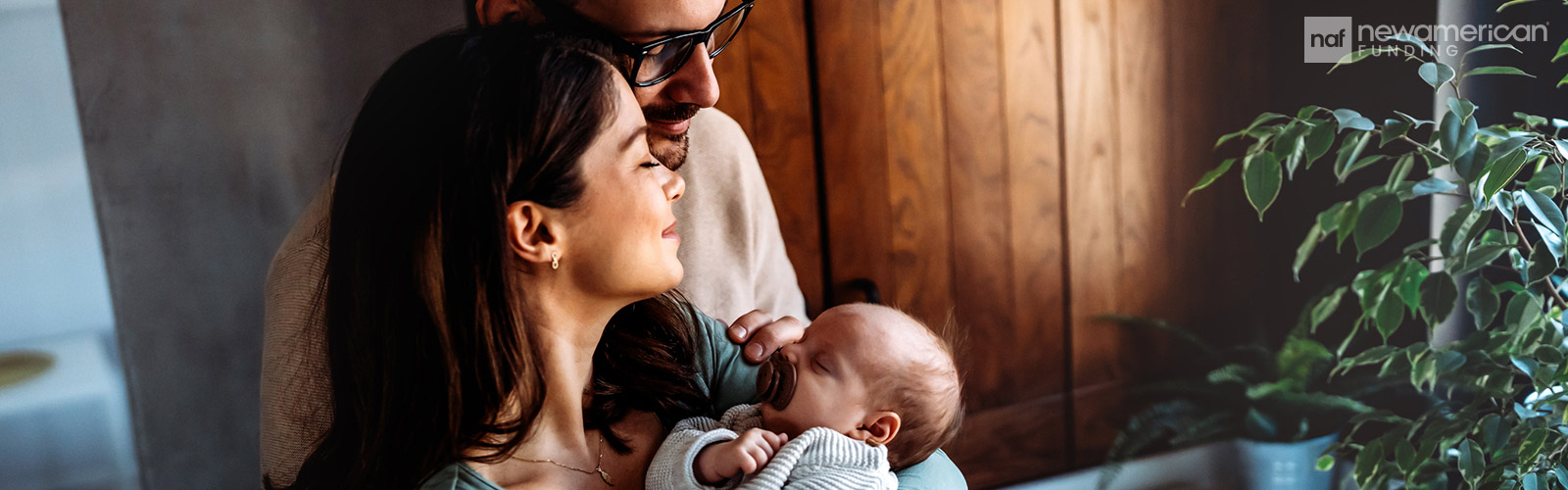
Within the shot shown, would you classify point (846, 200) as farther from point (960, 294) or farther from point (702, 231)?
point (702, 231)

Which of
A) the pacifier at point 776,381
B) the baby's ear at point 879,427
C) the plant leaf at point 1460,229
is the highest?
the plant leaf at point 1460,229

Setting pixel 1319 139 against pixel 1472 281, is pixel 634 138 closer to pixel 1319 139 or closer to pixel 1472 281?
pixel 1319 139

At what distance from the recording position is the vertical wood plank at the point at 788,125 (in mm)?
2141

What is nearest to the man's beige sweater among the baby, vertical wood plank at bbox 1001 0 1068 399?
the baby

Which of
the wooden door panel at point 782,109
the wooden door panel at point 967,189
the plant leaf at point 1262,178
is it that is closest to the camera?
the plant leaf at point 1262,178

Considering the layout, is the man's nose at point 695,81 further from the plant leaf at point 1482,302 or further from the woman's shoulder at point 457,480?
the plant leaf at point 1482,302

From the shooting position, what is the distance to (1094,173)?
8.57 ft

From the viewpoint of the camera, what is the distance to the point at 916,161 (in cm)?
238

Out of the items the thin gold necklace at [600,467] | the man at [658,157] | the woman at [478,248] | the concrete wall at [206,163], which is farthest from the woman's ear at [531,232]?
the concrete wall at [206,163]

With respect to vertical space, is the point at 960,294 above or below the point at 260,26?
below

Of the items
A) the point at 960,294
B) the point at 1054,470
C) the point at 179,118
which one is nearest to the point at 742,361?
the point at 960,294

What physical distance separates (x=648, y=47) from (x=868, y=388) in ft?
1.63

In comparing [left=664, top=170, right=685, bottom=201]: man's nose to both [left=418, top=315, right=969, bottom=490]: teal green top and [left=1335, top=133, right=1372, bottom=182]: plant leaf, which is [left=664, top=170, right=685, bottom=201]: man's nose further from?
[left=1335, top=133, right=1372, bottom=182]: plant leaf

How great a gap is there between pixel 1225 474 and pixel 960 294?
93cm
